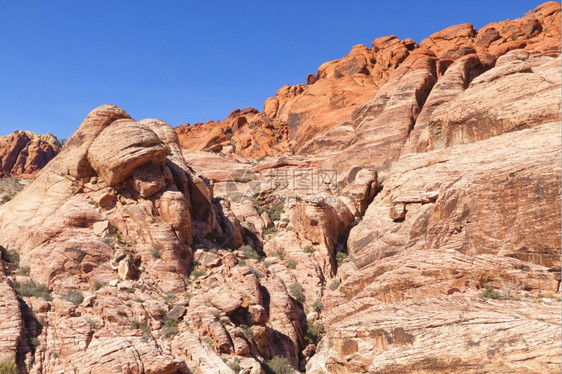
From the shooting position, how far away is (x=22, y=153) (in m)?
93.9

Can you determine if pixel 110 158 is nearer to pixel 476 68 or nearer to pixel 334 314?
pixel 334 314

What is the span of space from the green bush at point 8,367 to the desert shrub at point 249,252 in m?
14.7

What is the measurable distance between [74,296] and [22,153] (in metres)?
90.8

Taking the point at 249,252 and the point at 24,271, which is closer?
the point at 24,271

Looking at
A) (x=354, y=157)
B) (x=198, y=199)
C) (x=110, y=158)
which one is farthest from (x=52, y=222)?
(x=354, y=157)

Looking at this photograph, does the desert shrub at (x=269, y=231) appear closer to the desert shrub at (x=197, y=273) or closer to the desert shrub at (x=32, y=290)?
the desert shrub at (x=197, y=273)

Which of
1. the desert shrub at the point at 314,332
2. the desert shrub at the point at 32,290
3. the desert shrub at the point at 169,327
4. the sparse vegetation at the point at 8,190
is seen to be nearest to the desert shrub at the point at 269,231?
the desert shrub at the point at 314,332

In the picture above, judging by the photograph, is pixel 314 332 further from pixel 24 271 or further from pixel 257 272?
pixel 24 271

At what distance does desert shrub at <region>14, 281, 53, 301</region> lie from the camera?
714 inches

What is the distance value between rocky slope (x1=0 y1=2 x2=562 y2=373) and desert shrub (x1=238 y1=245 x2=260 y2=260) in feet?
0.88

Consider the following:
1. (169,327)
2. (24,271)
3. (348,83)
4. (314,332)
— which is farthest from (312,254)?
(348,83)

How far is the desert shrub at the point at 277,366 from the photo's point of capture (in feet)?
61.6

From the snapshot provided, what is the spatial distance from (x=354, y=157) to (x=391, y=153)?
358 cm

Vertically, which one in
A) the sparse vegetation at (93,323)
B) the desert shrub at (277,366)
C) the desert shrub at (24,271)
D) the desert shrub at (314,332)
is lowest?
the desert shrub at (277,366)
